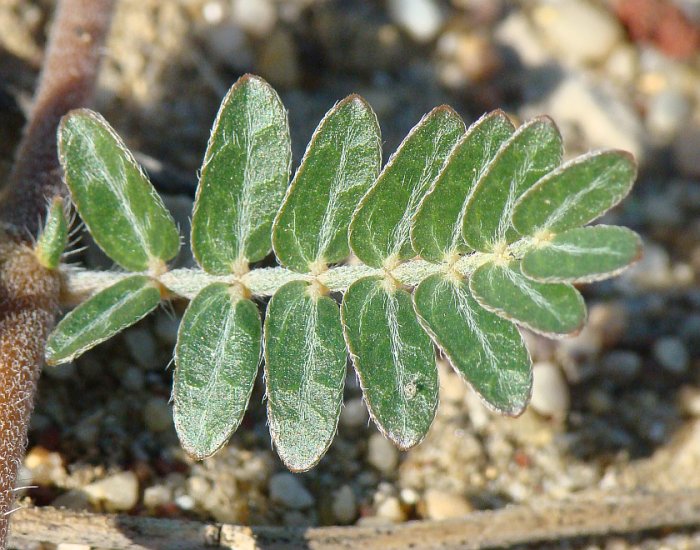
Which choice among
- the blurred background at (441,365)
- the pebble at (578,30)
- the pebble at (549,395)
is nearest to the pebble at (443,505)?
the blurred background at (441,365)

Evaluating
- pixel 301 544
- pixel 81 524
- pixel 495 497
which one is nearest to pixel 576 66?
pixel 495 497

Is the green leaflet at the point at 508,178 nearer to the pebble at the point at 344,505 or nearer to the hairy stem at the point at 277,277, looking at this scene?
the hairy stem at the point at 277,277

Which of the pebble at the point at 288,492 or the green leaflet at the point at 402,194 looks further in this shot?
the pebble at the point at 288,492

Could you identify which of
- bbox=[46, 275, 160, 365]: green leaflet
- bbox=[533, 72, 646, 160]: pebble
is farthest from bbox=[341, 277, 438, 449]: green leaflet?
bbox=[533, 72, 646, 160]: pebble

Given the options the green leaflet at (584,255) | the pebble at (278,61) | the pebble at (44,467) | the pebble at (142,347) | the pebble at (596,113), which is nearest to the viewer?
the green leaflet at (584,255)

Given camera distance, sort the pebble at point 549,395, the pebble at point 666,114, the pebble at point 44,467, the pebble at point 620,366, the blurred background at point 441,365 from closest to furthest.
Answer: the pebble at point 44,467 < the blurred background at point 441,365 < the pebble at point 549,395 < the pebble at point 620,366 < the pebble at point 666,114

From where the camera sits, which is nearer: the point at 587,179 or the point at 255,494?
the point at 587,179

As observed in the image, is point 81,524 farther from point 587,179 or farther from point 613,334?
point 613,334
